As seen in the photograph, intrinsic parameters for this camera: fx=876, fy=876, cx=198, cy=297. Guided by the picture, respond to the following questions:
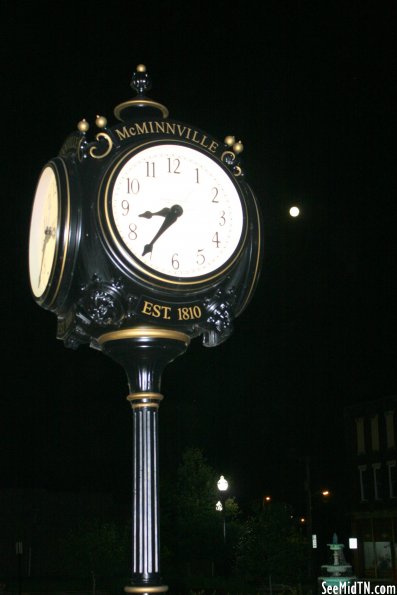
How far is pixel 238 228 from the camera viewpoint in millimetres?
3715

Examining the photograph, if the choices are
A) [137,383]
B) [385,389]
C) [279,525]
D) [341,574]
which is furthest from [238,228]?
[385,389]

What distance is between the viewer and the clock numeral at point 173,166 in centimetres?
368

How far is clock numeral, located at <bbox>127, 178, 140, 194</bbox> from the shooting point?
3559mm

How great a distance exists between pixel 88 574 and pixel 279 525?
10448 millimetres

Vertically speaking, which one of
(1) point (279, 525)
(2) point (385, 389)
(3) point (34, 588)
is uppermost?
(2) point (385, 389)

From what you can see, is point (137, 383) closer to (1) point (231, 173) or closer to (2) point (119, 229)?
(2) point (119, 229)

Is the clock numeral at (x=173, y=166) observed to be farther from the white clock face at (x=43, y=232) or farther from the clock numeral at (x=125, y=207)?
the white clock face at (x=43, y=232)

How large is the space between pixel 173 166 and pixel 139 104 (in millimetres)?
399

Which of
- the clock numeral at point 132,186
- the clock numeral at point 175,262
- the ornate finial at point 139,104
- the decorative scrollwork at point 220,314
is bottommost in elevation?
the decorative scrollwork at point 220,314

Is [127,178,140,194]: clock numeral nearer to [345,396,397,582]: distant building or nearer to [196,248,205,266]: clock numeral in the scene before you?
[196,248,205,266]: clock numeral

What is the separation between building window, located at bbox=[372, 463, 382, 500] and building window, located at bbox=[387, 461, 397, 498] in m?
0.89

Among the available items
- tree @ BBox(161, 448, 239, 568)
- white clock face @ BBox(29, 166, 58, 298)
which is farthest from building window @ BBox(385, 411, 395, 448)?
white clock face @ BBox(29, 166, 58, 298)

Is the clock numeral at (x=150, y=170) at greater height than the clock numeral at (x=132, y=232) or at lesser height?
greater

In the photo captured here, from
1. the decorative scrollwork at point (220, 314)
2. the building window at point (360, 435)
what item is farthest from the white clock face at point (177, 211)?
the building window at point (360, 435)
